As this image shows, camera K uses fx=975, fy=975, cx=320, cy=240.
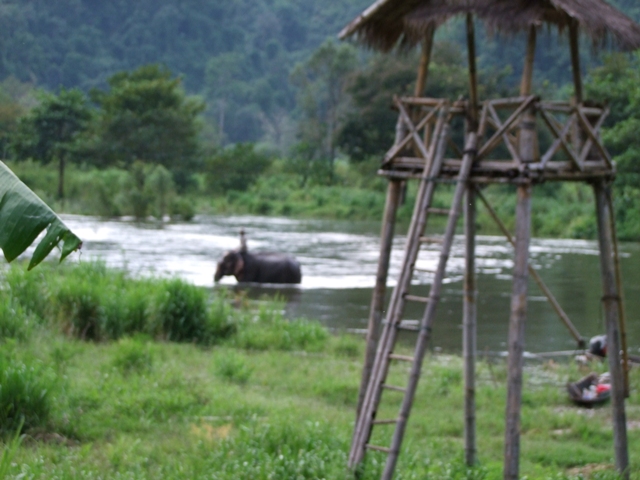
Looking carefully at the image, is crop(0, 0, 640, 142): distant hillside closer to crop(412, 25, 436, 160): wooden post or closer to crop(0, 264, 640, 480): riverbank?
crop(0, 264, 640, 480): riverbank

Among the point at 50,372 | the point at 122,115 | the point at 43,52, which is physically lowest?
the point at 50,372

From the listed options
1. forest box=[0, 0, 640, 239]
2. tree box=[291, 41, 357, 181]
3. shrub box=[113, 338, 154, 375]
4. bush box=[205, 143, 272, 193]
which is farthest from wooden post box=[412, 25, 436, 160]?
tree box=[291, 41, 357, 181]

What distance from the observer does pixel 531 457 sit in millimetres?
6863

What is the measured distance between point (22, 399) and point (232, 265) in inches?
488

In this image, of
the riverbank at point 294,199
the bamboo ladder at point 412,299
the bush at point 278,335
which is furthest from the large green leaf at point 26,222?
the riverbank at point 294,199

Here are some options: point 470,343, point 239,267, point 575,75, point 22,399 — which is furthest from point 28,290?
point 239,267

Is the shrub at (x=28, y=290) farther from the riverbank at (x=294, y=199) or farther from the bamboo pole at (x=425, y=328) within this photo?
the riverbank at (x=294, y=199)

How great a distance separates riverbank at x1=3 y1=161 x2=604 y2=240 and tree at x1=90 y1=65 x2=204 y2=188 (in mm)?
1679

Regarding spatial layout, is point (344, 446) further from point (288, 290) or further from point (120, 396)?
point (288, 290)

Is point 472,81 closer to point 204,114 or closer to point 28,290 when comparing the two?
point 28,290

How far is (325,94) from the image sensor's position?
66688 mm

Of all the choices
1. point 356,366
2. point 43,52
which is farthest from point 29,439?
point 43,52

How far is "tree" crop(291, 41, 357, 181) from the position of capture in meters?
59.6

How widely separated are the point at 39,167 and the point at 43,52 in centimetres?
2500
